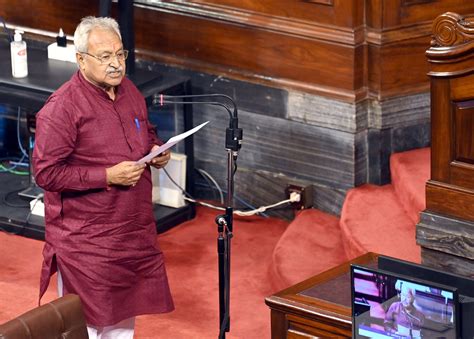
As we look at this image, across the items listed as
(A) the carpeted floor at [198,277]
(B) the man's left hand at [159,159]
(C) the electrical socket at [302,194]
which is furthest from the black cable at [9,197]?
(B) the man's left hand at [159,159]

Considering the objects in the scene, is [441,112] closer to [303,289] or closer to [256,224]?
[303,289]

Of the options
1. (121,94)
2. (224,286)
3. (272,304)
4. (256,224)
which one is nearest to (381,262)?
(272,304)

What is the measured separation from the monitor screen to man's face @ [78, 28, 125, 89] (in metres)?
1.38

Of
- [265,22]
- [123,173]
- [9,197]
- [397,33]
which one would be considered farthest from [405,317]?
[9,197]

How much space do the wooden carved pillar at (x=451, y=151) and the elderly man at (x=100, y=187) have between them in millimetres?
1107

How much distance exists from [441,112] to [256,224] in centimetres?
234

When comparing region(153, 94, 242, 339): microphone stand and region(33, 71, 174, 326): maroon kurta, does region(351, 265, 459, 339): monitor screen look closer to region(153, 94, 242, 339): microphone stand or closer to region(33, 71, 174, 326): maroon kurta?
region(153, 94, 242, 339): microphone stand

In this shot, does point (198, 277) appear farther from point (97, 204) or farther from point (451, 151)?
point (451, 151)

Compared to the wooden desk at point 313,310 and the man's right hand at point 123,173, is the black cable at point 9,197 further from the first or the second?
the wooden desk at point 313,310

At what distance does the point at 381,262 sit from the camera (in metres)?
4.52

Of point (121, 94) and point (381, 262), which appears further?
point (121, 94)

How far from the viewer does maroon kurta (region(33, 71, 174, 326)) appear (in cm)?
516

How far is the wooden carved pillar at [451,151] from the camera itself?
16.6ft

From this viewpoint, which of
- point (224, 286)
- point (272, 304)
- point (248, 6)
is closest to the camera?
point (272, 304)
